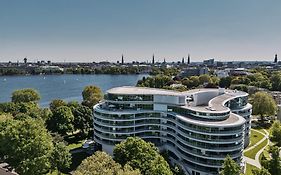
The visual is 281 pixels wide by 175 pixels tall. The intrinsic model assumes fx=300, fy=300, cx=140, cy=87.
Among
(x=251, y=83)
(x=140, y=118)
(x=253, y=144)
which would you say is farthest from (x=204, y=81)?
(x=140, y=118)

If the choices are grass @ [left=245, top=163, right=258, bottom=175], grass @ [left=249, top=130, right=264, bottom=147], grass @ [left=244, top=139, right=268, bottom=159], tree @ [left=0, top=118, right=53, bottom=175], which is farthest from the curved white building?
tree @ [left=0, top=118, right=53, bottom=175]

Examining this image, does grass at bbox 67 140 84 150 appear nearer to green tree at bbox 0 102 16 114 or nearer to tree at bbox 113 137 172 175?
green tree at bbox 0 102 16 114

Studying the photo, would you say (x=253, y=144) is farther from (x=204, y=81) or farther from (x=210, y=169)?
(x=204, y=81)

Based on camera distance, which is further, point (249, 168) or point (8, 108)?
point (8, 108)

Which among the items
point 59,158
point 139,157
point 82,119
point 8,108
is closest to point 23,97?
point 8,108

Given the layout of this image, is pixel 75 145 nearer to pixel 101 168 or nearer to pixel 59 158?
pixel 59 158

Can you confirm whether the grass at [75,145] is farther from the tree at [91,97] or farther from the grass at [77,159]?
the tree at [91,97]
